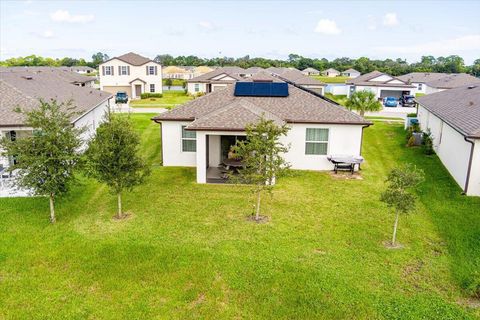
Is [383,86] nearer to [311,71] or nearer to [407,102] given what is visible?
[407,102]

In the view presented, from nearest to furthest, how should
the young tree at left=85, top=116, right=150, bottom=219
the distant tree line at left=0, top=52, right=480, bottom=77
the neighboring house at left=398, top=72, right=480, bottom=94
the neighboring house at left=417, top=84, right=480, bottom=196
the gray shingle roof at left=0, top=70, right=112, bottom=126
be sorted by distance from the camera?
the young tree at left=85, top=116, right=150, bottom=219 < the neighboring house at left=417, top=84, right=480, bottom=196 < the gray shingle roof at left=0, top=70, right=112, bottom=126 < the neighboring house at left=398, top=72, right=480, bottom=94 < the distant tree line at left=0, top=52, right=480, bottom=77

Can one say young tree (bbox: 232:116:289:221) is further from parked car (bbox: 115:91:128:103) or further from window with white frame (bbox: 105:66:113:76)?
window with white frame (bbox: 105:66:113:76)

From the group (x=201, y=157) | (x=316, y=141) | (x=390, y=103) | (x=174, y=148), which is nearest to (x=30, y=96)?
(x=174, y=148)

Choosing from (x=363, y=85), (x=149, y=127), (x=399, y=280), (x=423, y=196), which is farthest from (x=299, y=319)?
(x=363, y=85)

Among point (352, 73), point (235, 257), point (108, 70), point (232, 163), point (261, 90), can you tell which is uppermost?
point (352, 73)

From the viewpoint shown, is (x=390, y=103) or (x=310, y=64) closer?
(x=390, y=103)

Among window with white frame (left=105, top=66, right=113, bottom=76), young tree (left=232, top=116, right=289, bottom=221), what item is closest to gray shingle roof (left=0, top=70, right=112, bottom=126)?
young tree (left=232, top=116, right=289, bottom=221)

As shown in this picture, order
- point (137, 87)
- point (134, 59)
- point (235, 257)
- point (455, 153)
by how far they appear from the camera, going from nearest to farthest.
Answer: point (235, 257) → point (455, 153) → point (137, 87) → point (134, 59)
